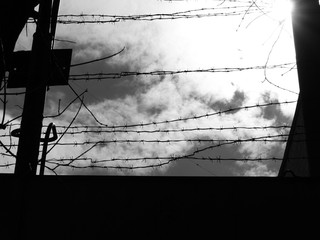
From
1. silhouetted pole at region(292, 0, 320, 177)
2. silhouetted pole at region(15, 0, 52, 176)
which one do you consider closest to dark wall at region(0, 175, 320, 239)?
silhouetted pole at region(15, 0, 52, 176)

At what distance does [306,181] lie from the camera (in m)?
4.24

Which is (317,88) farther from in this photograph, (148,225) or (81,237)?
(81,237)

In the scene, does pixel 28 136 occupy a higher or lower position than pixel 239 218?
higher

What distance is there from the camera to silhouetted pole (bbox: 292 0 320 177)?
5.29m

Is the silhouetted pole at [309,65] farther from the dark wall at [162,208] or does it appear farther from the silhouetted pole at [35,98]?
the silhouetted pole at [35,98]

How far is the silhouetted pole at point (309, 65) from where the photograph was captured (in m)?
5.29

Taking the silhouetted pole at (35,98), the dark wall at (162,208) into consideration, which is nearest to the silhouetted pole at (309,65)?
the dark wall at (162,208)

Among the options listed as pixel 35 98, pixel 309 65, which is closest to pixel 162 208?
pixel 35 98

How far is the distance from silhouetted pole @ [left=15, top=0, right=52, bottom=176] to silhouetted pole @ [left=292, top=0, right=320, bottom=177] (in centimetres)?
337

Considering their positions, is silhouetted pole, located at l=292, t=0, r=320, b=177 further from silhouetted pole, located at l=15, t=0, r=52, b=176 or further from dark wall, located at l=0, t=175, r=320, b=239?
silhouetted pole, located at l=15, t=0, r=52, b=176

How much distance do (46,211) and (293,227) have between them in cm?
263

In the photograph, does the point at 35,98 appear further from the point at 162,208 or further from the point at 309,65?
the point at 309,65

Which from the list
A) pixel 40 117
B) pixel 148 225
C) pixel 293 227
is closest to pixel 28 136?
pixel 40 117

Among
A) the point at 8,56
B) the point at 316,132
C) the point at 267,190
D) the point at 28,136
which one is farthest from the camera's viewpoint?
the point at 316,132
